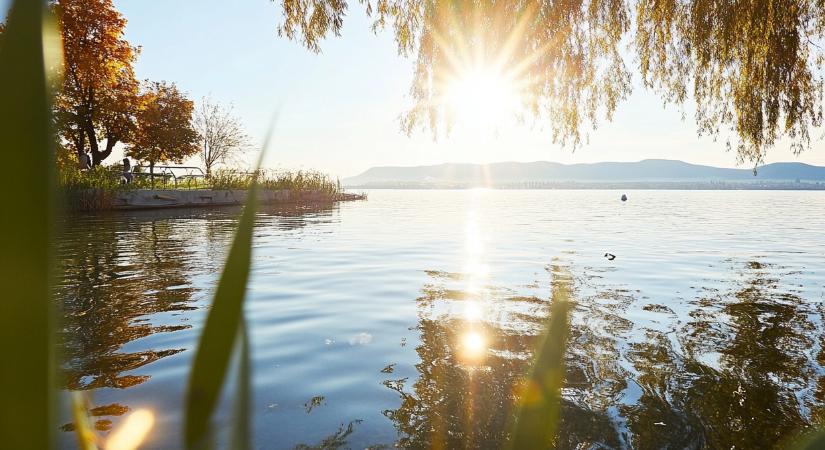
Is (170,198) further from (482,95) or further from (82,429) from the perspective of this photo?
(82,429)

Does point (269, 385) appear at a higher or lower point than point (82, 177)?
lower

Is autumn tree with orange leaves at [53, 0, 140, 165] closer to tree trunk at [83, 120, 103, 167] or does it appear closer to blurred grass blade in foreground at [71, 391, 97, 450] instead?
tree trunk at [83, 120, 103, 167]

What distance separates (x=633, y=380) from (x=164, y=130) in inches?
1410

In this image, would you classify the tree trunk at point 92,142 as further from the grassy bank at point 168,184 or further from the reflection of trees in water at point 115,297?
the reflection of trees in water at point 115,297

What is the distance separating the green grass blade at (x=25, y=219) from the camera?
0.28 meters

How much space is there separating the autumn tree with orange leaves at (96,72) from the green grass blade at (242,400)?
96.0 ft

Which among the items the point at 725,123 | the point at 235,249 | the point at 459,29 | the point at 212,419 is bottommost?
the point at 212,419

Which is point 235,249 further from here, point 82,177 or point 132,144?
point 132,144

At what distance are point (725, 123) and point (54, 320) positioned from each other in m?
7.61

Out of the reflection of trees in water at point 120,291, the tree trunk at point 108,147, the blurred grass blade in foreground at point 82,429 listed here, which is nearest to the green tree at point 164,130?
the tree trunk at point 108,147

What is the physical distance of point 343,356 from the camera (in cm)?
461

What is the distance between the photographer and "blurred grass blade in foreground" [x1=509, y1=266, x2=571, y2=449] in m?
0.40

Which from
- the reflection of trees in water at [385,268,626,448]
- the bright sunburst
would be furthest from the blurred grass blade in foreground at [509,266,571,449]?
the bright sunburst

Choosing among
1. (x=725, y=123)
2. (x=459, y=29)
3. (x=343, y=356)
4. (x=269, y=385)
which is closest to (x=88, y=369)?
(x=269, y=385)
